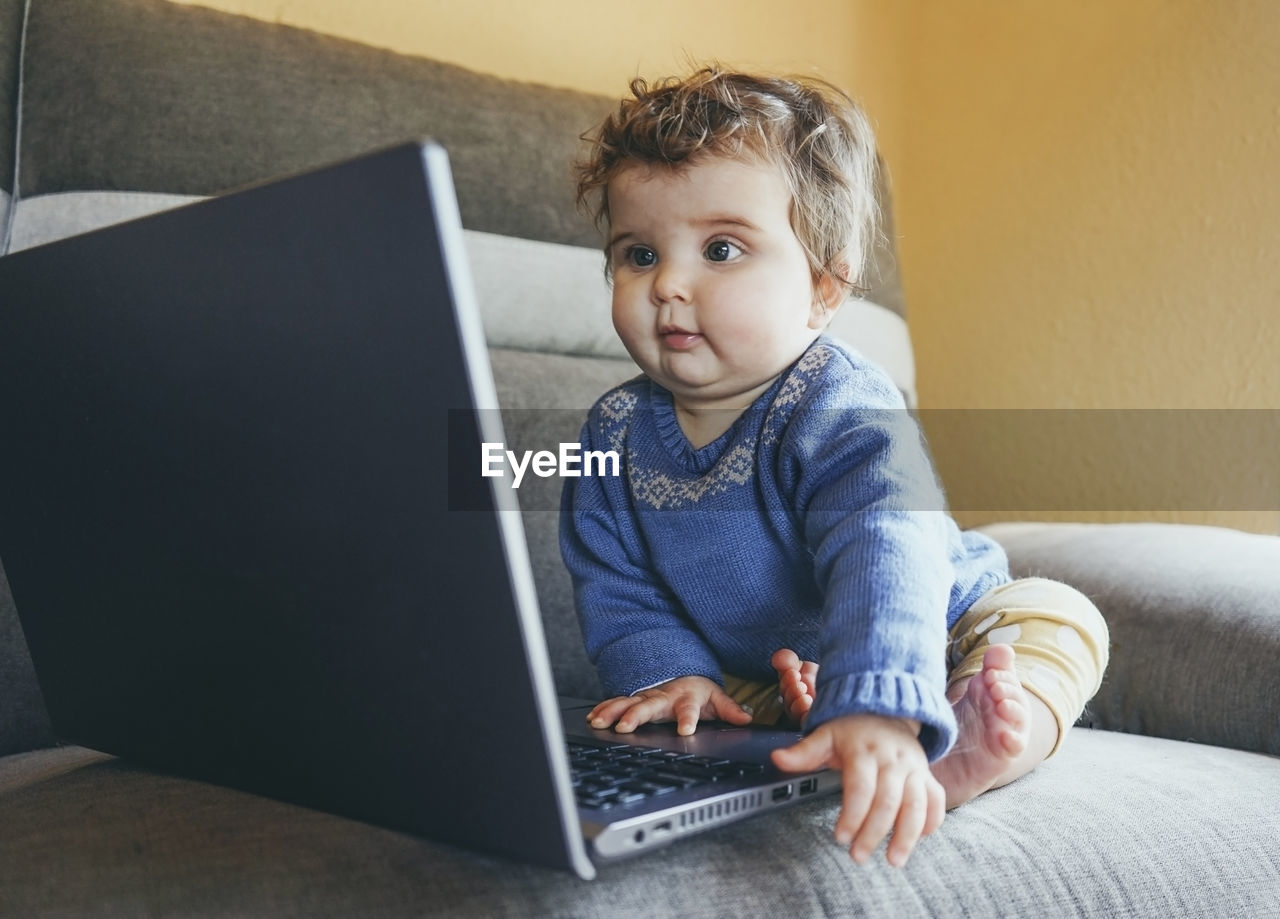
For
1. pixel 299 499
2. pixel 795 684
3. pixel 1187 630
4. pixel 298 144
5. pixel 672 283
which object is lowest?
pixel 1187 630

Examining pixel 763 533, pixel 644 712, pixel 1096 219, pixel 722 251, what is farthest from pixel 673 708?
pixel 1096 219

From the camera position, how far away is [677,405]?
109 cm

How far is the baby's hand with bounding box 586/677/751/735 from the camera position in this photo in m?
0.87

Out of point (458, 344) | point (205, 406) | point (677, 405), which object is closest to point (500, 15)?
point (677, 405)

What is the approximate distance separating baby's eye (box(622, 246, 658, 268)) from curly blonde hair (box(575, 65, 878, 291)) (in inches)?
2.7

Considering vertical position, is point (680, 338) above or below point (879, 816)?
above

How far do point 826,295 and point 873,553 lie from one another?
0.37 metres

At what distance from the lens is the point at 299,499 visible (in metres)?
0.57

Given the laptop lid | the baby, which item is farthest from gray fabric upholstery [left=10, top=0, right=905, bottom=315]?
the laptop lid

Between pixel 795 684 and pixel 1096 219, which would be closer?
pixel 795 684

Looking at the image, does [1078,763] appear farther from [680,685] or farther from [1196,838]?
[680,685]

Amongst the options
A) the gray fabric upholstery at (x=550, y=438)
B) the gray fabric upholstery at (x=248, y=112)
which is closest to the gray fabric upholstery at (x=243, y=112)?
the gray fabric upholstery at (x=248, y=112)

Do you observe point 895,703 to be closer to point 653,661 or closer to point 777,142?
point 653,661

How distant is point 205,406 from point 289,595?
10cm
